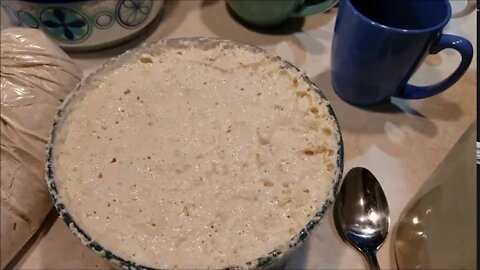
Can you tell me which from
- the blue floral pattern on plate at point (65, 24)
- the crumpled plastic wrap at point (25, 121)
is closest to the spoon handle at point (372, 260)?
the crumpled plastic wrap at point (25, 121)

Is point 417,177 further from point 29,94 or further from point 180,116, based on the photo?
point 29,94

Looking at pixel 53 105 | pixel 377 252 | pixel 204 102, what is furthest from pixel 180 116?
pixel 377 252

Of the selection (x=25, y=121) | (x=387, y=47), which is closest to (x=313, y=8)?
(x=387, y=47)

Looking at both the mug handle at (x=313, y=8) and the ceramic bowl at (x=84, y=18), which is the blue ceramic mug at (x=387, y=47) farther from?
the ceramic bowl at (x=84, y=18)

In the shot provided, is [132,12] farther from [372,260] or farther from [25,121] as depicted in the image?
[372,260]

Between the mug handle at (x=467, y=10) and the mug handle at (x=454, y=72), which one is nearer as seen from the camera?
the mug handle at (x=454, y=72)
